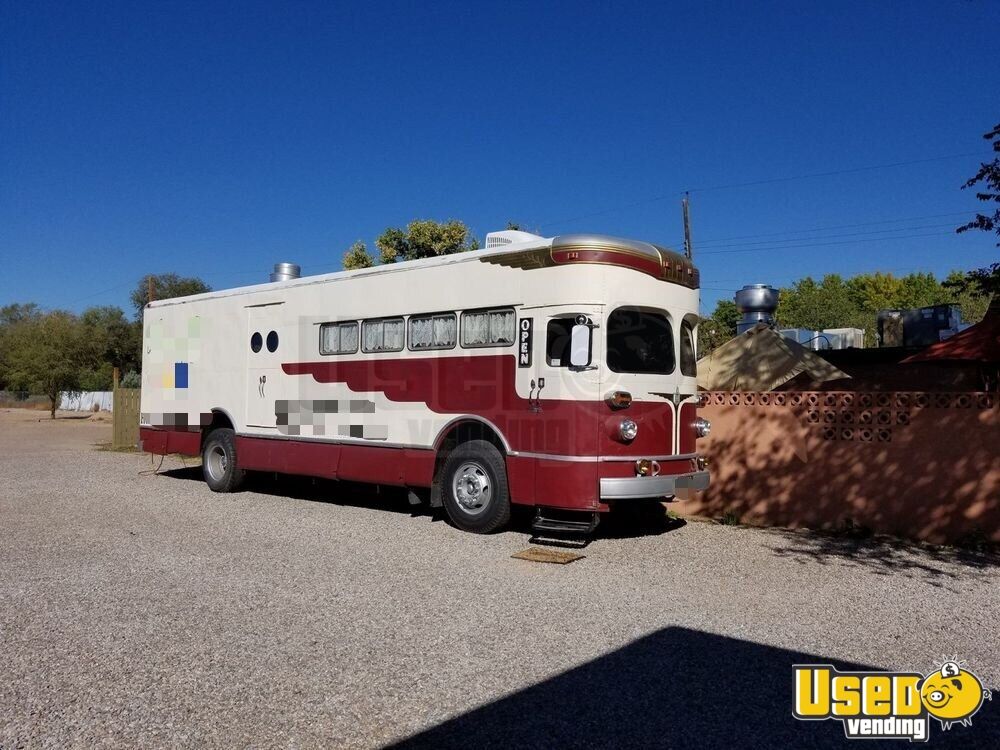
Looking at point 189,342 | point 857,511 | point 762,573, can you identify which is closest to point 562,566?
point 762,573

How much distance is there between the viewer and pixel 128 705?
421 cm

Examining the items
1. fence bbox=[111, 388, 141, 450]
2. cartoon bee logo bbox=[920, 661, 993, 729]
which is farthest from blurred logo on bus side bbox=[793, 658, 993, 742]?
fence bbox=[111, 388, 141, 450]

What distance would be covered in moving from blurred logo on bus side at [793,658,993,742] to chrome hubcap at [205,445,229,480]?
9.91 m

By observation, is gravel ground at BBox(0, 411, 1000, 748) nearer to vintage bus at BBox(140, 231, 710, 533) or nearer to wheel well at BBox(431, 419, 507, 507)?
wheel well at BBox(431, 419, 507, 507)

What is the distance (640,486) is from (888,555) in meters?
2.63

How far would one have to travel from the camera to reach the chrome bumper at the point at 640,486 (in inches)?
320

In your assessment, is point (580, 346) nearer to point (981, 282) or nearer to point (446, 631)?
point (446, 631)

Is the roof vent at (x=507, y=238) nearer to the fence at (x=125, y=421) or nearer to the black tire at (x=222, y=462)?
the black tire at (x=222, y=462)

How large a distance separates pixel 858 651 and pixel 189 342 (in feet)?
36.7

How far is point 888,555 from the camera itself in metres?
8.23

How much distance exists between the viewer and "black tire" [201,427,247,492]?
12.4 meters

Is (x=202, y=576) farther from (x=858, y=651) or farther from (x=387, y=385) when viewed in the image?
(x=858, y=651)

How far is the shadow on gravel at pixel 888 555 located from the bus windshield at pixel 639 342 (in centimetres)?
235

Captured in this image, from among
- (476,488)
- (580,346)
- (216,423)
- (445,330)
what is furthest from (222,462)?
(580,346)
